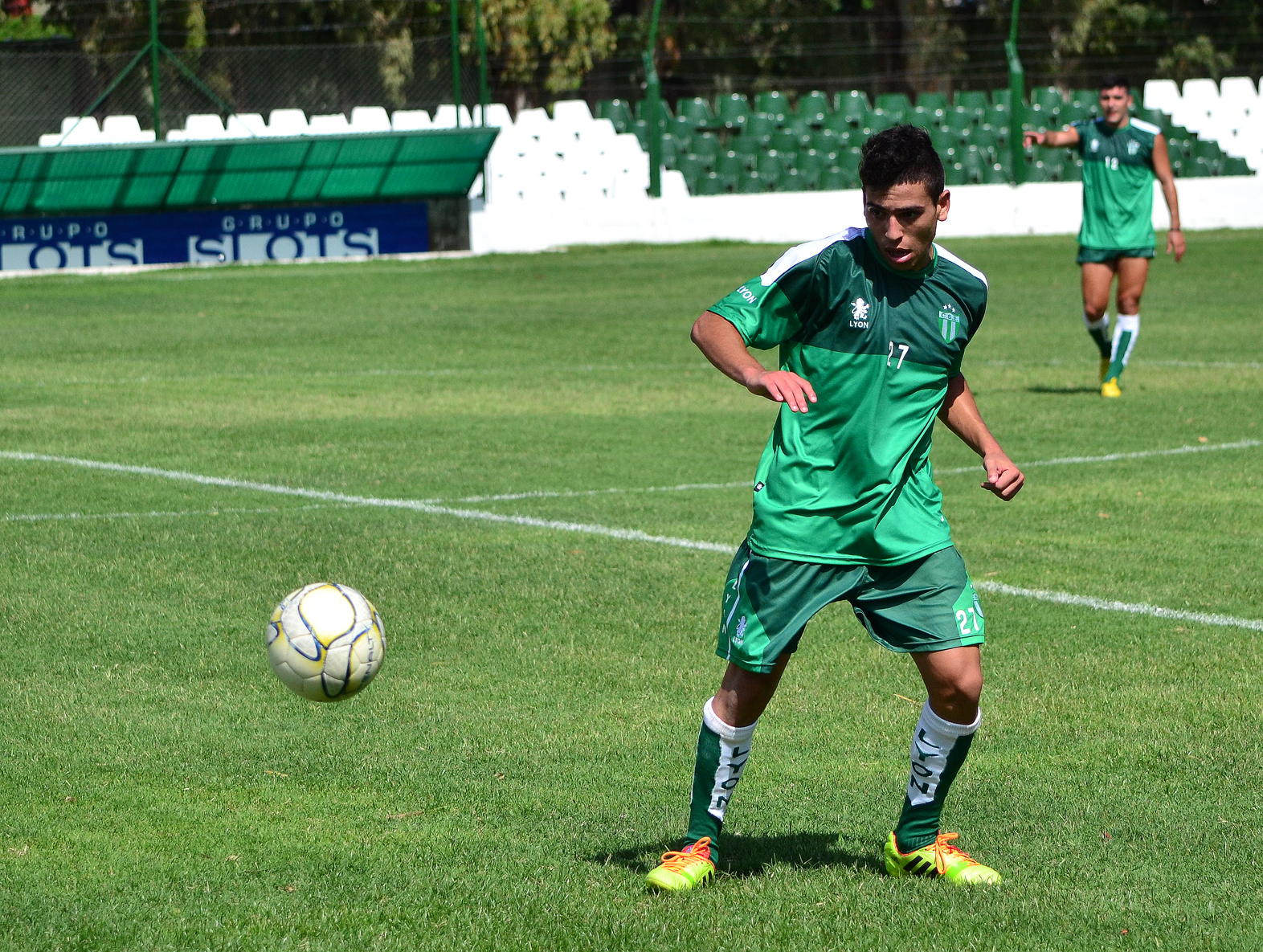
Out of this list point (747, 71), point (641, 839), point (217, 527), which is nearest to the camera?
point (641, 839)

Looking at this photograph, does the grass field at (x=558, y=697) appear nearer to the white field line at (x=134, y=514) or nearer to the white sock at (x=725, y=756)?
the white field line at (x=134, y=514)

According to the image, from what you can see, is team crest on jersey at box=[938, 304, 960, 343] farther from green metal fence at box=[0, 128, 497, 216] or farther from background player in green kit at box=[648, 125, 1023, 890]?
green metal fence at box=[0, 128, 497, 216]

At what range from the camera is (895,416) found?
13.6ft

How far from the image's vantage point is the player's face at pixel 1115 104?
12.9 metres

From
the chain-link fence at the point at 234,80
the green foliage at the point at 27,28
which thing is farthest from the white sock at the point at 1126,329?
the green foliage at the point at 27,28

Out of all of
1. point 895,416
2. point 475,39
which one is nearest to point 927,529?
point 895,416

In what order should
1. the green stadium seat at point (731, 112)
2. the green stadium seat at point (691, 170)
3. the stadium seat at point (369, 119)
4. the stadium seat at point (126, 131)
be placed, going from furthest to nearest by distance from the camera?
1. the green stadium seat at point (731, 112)
2. the green stadium seat at point (691, 170)
3. the stadium seat at point (369, 119)
4. the stadium seat at point (126, 131)

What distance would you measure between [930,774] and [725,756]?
1.63 feet

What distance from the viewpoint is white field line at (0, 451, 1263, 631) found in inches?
269

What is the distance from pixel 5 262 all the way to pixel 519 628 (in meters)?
21.3

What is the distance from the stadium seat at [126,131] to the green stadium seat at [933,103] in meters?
14.6

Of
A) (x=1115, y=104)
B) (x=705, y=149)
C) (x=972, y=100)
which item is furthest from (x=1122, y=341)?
(x=972, y=100)

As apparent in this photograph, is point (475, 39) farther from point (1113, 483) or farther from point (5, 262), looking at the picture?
point (1113, 483)

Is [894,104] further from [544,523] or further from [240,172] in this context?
[544,523]
